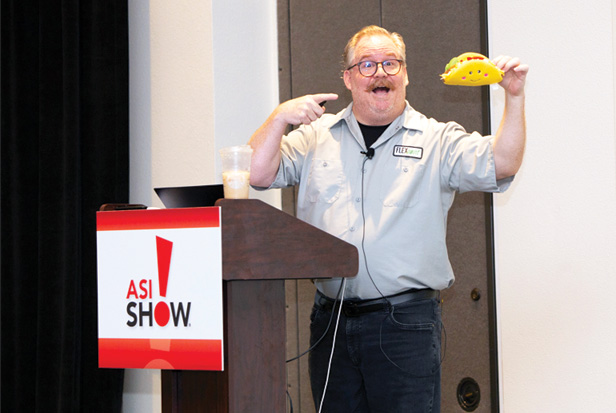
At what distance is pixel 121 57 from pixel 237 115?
0.68 metres

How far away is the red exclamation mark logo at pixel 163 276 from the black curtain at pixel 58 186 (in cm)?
182

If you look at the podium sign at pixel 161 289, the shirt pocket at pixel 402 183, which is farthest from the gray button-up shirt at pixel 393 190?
the podium sign at pixel 161 289

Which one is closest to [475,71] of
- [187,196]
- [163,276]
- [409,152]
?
[409,152]

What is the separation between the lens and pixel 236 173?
53.7 inches

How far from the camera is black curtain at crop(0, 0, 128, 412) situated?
2.95 metres

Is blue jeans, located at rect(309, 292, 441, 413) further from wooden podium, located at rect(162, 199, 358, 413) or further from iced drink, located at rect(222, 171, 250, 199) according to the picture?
iced drink, located at rect(222, 171, 250, 199)

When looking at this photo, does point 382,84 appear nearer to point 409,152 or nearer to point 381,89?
point 381,89

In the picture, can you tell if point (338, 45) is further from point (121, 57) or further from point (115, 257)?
point (115, 257)

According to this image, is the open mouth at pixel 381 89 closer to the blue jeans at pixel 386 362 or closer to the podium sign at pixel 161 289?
the blue jeans at pixel 386 362

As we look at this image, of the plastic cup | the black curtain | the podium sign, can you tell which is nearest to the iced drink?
the plastic cup

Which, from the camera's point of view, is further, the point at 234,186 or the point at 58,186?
the point at 58,186

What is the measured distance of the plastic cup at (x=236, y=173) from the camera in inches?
53.3

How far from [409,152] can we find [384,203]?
0.19m

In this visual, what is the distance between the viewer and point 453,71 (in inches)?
68.4
